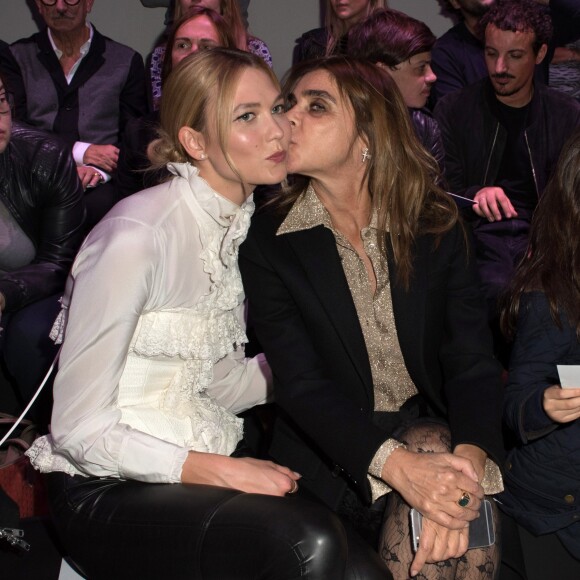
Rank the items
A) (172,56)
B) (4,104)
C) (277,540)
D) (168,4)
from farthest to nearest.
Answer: (168,4) < (172,56) < (4,104) < (277,540)

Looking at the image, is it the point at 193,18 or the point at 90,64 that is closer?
the point at 193,18

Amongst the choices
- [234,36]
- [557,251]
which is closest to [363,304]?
[557,251]

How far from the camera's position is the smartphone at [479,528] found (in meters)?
1.79

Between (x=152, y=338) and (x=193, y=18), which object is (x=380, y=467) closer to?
(x=152, y=338)

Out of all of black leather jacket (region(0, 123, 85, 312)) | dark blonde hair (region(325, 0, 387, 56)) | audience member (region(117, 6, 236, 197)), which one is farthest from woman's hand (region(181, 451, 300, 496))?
dark blonde hair (region(325, 0, 387, 56))

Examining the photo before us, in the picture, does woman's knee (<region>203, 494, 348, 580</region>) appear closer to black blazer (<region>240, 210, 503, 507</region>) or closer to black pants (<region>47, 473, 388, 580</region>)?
black pants (<region>47, 473, 388, 580</region>)

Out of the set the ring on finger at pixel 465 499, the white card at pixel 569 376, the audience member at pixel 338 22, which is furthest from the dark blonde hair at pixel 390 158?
the audience member at pixel 338 22

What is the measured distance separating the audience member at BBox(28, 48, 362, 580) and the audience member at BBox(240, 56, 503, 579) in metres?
0.12

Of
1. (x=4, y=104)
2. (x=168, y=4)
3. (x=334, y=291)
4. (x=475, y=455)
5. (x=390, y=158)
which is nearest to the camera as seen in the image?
(x=475, y=455)

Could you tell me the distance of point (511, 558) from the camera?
75.9 inches

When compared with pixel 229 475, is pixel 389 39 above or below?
above

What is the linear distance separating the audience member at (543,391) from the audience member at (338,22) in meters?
1.86

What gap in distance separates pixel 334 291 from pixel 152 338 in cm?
43

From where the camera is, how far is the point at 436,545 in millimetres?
1763
